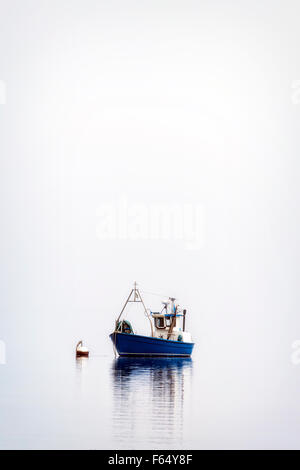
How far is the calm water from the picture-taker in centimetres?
2820

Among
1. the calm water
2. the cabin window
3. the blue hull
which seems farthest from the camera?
the cabin window

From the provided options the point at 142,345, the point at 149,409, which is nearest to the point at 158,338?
the point at 142,345

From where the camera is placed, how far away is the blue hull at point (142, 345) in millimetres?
84688

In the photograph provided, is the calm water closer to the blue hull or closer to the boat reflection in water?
the boat reflection in water

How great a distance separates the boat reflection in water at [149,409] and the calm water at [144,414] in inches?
1.5

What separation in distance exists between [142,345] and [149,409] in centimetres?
4948

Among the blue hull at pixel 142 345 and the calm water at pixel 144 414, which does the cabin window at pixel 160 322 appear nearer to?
the blue hull at pixel 142 345

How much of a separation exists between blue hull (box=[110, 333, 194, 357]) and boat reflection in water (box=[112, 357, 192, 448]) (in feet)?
84.3

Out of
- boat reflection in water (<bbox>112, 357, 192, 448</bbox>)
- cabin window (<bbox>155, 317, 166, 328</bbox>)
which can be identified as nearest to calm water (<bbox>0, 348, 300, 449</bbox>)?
boat reflection in water (<bbox>112, 357, 192, 448</bbox>)

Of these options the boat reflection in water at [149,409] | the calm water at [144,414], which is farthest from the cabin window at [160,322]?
the calm water at [144,414]

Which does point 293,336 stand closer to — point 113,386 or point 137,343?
point 137,343

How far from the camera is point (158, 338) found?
86312 millimetres
